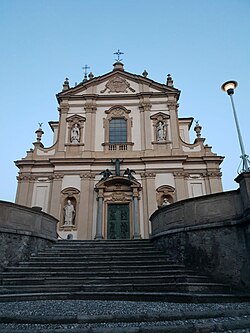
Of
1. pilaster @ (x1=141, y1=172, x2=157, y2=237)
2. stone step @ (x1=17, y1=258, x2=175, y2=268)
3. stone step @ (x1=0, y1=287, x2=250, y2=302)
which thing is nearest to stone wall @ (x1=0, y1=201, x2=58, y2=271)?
stone step @ (x1=17, y1=258, x2=175, y2=268)

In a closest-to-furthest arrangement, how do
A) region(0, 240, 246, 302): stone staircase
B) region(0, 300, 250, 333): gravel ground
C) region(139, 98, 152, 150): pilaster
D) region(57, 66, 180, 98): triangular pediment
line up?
region(0, 300, 250, 333): gravel ground, region(0, 240, 246, 302): stone staircase, region(139, 98, 152, 150): pilaster, region(57, 66, 180, 98): triangular pediment

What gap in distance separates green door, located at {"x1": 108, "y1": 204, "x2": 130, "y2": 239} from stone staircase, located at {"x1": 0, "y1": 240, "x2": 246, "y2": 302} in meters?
5.79

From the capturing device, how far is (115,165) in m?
16.2

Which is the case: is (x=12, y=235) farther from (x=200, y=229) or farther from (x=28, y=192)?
(x=28, y=192)

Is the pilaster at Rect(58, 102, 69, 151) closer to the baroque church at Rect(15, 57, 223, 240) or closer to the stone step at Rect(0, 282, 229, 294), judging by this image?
the baroque church at Rect(15, 57, 223, 240)

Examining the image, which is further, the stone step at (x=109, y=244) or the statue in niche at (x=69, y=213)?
the statue in niche at (x=69, y=213)

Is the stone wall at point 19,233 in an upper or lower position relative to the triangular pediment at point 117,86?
lower

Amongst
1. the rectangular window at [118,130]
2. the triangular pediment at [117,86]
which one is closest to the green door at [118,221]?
the rectangular window at [118,130]

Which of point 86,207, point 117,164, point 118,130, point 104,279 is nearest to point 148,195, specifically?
point 117,164

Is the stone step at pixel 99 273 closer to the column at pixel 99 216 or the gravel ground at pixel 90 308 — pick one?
the gravel ground at pixel 90 308

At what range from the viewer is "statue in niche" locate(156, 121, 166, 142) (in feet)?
58.1

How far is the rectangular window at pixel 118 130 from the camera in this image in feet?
59.4

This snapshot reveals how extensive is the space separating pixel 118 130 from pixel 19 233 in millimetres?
11726

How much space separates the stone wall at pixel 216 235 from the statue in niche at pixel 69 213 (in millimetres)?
8159
